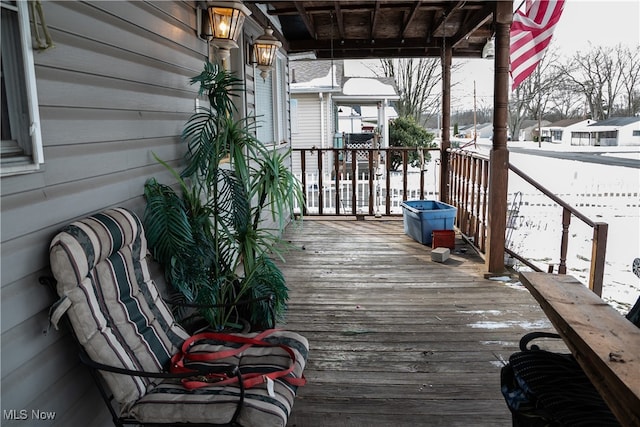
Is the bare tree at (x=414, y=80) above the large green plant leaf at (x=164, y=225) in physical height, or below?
above

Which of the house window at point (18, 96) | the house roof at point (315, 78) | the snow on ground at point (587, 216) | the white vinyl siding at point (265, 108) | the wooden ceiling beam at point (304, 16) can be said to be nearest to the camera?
the house window at point (18, 96)

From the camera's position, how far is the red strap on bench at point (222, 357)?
183 centimetres

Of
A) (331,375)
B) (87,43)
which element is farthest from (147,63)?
(331,375)

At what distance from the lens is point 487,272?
4.51m

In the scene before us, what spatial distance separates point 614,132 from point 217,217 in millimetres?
11654

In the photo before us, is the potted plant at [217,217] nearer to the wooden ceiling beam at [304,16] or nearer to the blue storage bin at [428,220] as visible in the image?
the wooden ceiling beam at [304,16]

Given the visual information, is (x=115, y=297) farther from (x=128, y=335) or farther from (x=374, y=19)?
(x=374, y=19)

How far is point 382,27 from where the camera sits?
6.35 m

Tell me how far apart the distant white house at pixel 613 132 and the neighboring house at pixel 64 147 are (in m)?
10.5

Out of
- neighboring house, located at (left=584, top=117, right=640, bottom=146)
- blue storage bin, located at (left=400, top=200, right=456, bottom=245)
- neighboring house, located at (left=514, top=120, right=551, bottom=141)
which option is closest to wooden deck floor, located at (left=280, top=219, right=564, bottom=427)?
blue storage bin, located at (left=400, top=200, right=456, bottom=245)

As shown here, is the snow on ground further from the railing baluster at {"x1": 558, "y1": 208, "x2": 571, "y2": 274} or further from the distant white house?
the railing baluster at {"x1": 558, "y1": 208, "x2": 571, "y2": 274}

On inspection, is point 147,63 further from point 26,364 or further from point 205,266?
point 26,364

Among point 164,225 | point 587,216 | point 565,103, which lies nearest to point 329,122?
point 565,103

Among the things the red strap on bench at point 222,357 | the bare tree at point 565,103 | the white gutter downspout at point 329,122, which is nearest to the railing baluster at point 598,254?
the red strap on bench at point 222,357
